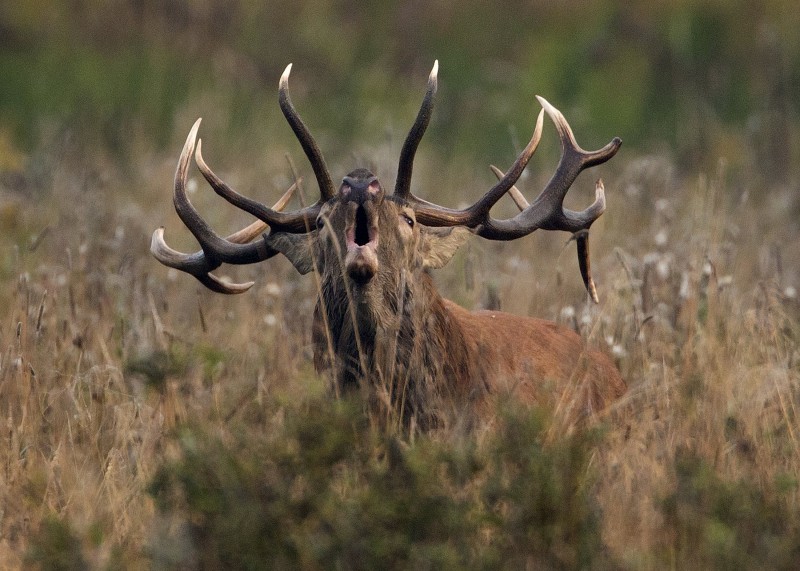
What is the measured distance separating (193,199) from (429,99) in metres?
6.16

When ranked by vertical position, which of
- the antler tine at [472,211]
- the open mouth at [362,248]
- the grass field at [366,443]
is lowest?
the grass field at [366,443]

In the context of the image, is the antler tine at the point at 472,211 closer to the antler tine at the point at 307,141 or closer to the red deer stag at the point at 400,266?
the red deer stag at the point at 400,266

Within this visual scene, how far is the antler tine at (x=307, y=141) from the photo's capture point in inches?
254

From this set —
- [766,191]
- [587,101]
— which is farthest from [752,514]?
[587,101]

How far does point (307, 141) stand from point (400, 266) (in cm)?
66

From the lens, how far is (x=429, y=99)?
632 centimetres

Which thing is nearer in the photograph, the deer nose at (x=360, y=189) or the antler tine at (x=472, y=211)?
the deer nose at (x=360, y=189)

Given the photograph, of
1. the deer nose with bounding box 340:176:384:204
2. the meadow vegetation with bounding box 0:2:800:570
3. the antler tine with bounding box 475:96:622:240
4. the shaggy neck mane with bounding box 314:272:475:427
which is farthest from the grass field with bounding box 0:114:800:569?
the deer nose with bounding box 340:176:384:204

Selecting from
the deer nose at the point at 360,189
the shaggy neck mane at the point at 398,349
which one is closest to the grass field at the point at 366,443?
the shaggy neck mane at the point at 398,349

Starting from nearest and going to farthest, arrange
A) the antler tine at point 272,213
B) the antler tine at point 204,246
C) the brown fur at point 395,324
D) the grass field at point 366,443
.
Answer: the grass field at point 366,443 < the brown fur at point 395,324 < the antler tine at point 272,213 < the antler tine at point 204,246

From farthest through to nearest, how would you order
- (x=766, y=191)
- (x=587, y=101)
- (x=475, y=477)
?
(x=587, y=101), (x=766, y=191), (x=475, y=477)

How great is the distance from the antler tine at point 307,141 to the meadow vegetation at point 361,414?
917mm

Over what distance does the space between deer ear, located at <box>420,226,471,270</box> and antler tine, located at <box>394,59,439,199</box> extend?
10.5 inches

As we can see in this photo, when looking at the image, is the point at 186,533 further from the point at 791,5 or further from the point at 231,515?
the point at 791,5
